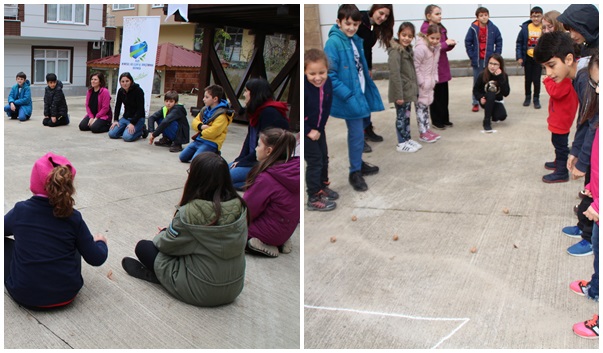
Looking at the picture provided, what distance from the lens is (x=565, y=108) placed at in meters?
5.30

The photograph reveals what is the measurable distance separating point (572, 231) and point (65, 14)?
21.7 metres

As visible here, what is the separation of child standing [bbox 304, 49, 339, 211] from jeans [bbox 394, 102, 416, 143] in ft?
5.11

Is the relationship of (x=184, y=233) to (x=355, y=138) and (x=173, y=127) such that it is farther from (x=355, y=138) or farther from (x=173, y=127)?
(x=173, y=127)

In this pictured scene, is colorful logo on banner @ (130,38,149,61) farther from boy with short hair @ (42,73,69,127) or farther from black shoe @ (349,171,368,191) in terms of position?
black shoe @ (349,171,368,191)

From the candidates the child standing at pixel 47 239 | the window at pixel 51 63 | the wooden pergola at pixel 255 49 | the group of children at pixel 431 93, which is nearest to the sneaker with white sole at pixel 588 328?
the group of children at pixel 431 93

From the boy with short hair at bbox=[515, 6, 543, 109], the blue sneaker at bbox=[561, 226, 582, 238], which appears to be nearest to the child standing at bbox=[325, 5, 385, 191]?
the blue sneaker at bbox=[561, 226, 582, 238]

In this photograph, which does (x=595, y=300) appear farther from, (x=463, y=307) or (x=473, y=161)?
(x=473, y=161)

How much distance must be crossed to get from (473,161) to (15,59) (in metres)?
17.2

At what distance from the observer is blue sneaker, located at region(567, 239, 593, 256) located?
4.00 metres

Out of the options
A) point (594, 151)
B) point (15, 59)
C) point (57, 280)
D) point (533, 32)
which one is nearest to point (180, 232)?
point (57, 280)

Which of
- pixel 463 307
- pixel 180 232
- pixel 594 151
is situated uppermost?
pixel 594 151

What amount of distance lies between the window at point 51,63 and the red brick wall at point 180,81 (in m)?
3.90

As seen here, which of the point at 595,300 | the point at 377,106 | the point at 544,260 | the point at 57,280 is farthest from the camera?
the point at 377,106

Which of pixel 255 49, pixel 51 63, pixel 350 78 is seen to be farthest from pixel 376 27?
pixel 51 63
